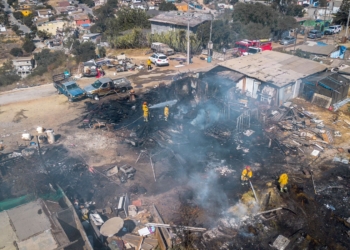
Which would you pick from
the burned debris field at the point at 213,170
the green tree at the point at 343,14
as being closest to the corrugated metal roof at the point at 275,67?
the burned debris field at the point at 213,170

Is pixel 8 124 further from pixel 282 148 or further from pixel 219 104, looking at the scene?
pixel 282 148

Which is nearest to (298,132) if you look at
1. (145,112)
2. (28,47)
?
(145,112)

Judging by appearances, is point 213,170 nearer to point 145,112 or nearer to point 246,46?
point 145,112

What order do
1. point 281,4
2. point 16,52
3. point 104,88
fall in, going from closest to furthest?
point 104,88 → point 281,4 → point 16,52

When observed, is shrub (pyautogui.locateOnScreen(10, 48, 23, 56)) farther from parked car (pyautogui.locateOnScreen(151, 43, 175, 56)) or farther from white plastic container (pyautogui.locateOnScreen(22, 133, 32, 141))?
white plastic container (pyautogui.locateOnScreen(22, 133, 32, 141))

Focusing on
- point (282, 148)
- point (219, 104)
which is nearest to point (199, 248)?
point (282, 148)

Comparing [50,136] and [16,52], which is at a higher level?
[50,136]

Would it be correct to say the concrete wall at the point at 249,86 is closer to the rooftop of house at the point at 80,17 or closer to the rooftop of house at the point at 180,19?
the rooftop of house at the point at 180,19
